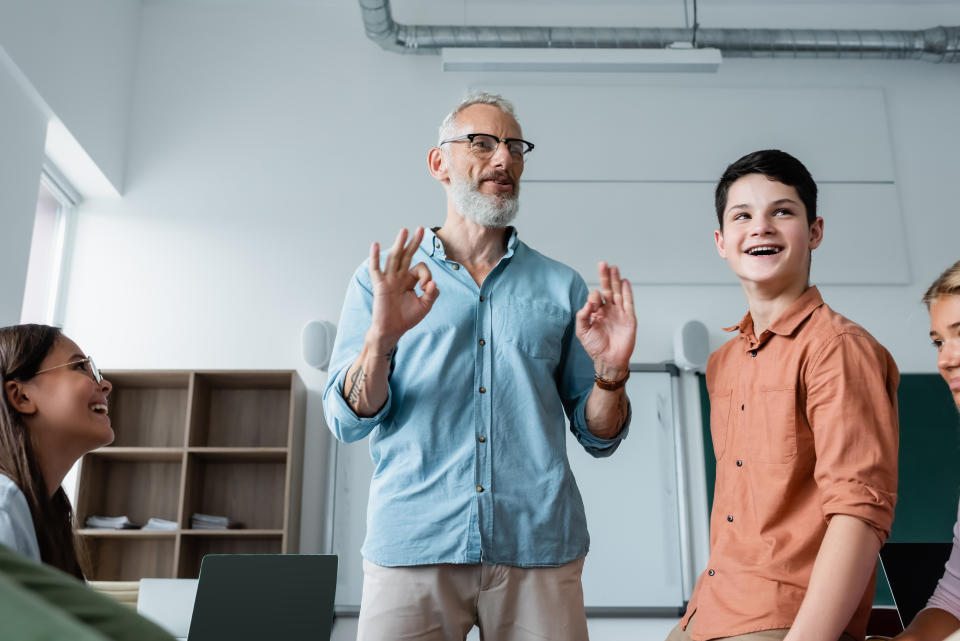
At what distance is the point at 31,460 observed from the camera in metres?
1.72

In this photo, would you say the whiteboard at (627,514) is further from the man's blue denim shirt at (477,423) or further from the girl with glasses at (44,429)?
the man's blue denim shirt at (477,423)

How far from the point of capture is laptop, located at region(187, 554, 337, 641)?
157 cm

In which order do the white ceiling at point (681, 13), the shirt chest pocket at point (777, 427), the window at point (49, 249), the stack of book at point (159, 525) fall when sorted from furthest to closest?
the white ceiling at point (681, 13) → the window at point (49, 249) → the stack of book at point (159, 525) → the shirt chest pocket at point (777, 427)

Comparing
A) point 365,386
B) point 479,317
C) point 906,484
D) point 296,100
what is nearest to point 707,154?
point 906,484

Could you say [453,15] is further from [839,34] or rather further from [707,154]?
[839,34]

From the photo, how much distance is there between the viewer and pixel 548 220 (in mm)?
5023

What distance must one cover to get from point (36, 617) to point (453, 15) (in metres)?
5.42

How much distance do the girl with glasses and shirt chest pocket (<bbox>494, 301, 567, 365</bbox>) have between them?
96 cm

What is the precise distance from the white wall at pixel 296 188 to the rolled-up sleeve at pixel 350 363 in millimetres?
2902

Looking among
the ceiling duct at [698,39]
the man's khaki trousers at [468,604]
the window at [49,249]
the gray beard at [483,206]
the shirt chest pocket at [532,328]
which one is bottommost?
the man's khaki trousers at [468,604]

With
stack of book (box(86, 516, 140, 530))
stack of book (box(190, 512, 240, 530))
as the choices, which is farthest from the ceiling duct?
stack of book (box(86, 516, 140, 530))

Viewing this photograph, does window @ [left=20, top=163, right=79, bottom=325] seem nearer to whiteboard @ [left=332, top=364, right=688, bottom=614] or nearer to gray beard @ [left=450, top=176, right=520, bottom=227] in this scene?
whiteboard @ [left=332, top=364, right=688, bottom=614]

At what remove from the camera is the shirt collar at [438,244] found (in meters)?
1.97

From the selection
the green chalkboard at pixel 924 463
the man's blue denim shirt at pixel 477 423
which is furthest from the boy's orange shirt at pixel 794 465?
the green chalkboard at pixel 924 463
